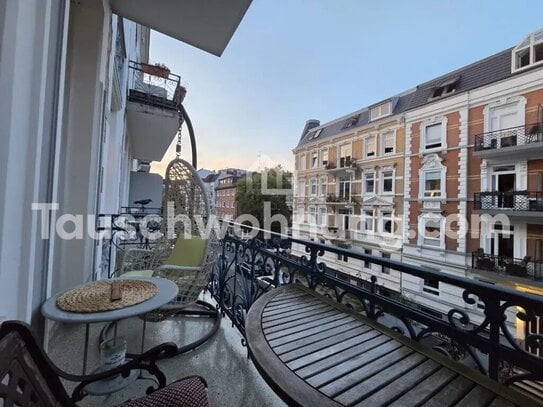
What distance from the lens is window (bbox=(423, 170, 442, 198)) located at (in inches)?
362

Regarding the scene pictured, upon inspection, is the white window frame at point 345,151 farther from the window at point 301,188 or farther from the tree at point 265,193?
the tree at point 265,193

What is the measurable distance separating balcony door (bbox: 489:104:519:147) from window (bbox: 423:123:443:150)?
147cm

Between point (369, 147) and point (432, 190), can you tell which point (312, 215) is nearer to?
point (369, 147)

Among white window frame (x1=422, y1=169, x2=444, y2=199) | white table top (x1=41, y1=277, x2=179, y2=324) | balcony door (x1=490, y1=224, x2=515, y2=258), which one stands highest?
white window frame (x1=422, y1=169, x2=444, y2=199)

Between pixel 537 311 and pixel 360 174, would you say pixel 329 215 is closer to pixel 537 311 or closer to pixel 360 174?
pixel 360 174

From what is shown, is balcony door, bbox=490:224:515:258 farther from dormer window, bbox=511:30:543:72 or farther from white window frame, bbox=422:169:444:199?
dormer window, bbox=511:30:543:72

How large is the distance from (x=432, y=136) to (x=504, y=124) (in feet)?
6.61

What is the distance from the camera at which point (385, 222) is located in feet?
36.0

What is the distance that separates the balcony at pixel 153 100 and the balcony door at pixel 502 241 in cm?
945

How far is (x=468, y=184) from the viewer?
838cm

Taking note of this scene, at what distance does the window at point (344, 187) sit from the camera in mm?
12656

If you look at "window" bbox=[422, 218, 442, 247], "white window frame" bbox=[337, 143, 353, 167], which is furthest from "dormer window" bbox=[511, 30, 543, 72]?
"white window frame" bbox=[337, 143, 353, 167]

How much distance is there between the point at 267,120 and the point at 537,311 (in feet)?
42.7

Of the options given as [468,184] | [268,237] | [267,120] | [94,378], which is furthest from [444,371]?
[267,120]
